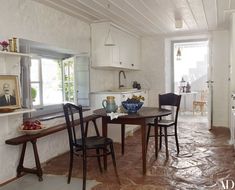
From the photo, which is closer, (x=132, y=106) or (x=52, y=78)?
(x=132, y=106)

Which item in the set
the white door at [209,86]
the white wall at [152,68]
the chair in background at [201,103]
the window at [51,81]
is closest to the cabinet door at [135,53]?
the white wall at [152,68]

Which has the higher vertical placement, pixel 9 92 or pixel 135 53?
pixel 135 53

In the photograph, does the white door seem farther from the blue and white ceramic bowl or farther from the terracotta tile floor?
the blue and white ceramic bowl

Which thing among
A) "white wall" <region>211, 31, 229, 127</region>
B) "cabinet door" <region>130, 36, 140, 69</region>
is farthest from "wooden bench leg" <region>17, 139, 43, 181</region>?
"white wall" <region>211, 31, 229, 127</region>

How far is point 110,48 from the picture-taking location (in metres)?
4.84

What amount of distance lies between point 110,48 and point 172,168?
252cm

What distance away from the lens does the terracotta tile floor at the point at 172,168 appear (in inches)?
110

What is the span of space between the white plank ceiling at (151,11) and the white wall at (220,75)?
0.42 metres

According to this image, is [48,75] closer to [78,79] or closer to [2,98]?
[78,79]

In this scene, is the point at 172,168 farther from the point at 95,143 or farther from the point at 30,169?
the point at 30,169

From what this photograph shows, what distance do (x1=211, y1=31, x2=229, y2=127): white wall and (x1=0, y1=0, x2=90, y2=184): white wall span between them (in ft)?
10.3

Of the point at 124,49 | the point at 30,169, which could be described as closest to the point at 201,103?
the point at 124,49

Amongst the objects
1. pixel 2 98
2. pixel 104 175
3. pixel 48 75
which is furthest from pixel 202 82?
pixel 2 98

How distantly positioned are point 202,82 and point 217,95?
292cm
